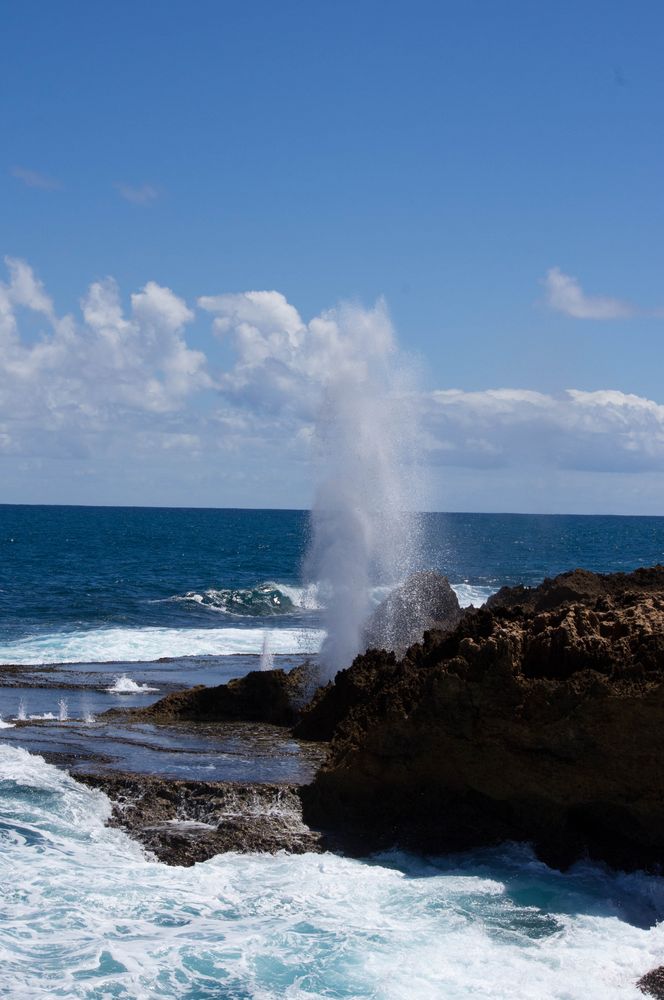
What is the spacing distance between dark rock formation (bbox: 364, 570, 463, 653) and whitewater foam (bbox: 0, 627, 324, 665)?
21.2 feet

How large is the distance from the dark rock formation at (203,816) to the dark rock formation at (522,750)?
1.07ft

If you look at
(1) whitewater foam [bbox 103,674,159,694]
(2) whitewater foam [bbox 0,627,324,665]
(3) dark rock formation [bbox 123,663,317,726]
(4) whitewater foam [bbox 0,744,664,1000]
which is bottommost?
(2) whitewater foam [bbox 0,627,324,665]

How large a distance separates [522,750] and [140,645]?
19879 millimetres

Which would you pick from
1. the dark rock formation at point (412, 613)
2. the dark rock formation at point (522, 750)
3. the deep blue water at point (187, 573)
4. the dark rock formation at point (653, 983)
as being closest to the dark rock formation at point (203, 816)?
the dark rock formation at point (522, 750)

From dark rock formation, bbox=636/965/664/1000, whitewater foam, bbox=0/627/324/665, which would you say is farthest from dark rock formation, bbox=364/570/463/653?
dark rock formation, bbox=636/965/664/1000

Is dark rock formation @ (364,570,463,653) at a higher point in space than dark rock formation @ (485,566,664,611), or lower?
lower

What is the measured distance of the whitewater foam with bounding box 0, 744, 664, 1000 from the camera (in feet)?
26.0

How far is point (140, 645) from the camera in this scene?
2888 centimetres

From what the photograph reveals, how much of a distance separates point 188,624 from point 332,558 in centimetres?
1533

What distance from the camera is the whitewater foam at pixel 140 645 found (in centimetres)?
2683

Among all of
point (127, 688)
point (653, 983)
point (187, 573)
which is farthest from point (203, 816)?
point (187, 573)

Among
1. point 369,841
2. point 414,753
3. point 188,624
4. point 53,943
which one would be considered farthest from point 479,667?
point 188,624

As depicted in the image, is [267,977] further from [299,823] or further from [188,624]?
[188,624]

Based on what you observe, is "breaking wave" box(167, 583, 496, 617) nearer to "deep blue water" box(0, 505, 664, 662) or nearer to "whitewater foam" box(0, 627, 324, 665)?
"deep blue water" box(0, 505, 664, 662)
